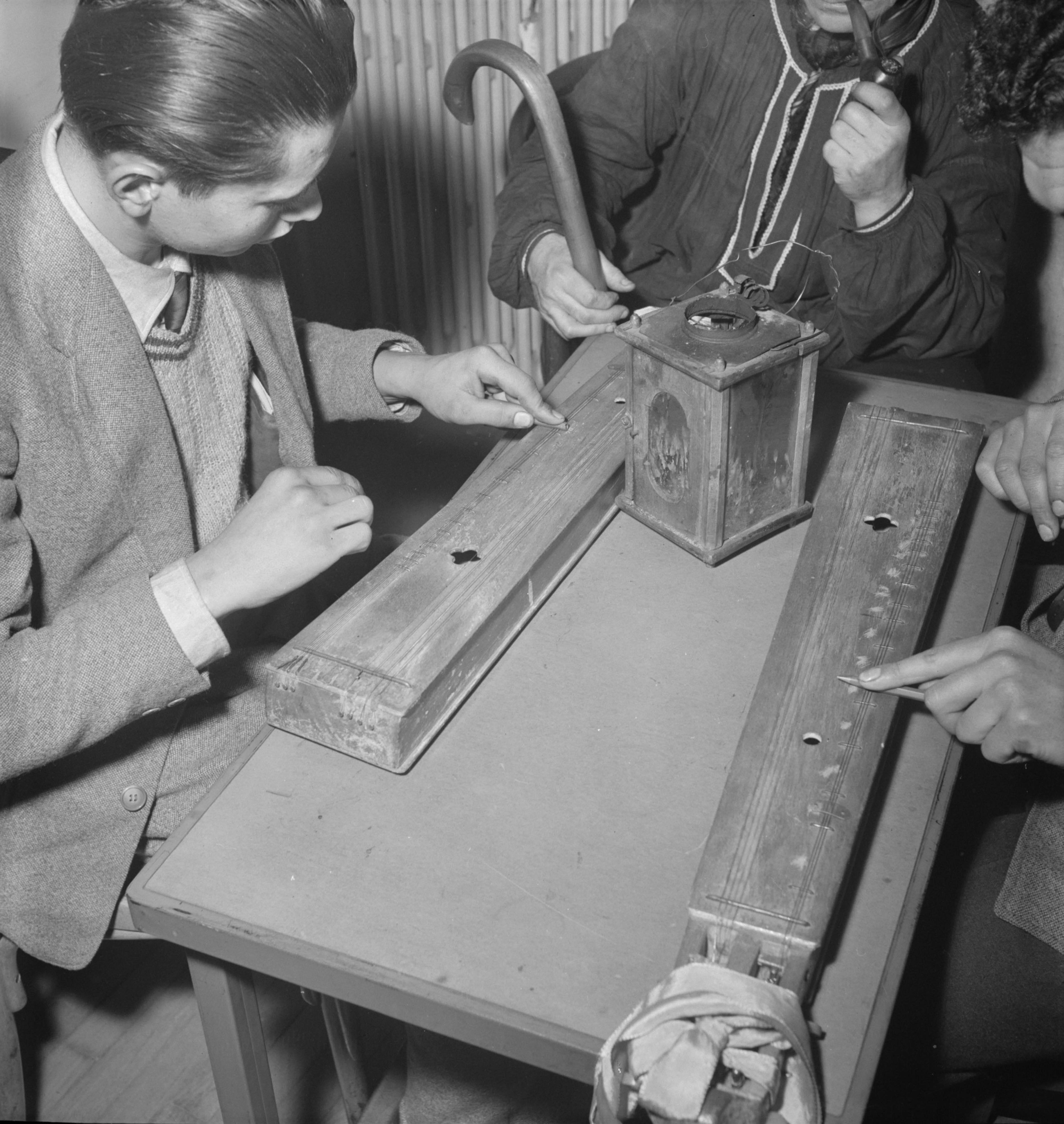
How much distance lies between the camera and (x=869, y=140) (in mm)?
1461

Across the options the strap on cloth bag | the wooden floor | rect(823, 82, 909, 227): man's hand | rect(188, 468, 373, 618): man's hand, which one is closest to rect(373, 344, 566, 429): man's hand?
rect(188, 468, 373, 618): man's hand

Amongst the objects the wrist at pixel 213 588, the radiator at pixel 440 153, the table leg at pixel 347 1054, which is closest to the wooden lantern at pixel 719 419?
the wrist at pixel 213 588

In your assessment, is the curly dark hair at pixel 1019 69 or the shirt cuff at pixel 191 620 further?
the curly dark hair at pixel 1019 69

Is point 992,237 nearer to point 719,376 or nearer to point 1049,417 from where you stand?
point 1049,417

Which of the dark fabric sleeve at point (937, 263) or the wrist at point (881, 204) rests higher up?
the wrist at point (881, 204)

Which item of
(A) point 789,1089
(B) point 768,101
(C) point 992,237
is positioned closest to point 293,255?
(B) point 768,101

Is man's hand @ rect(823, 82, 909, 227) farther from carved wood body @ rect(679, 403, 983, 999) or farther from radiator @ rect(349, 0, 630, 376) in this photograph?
radiator @ rect(349, 0, 630, 376)

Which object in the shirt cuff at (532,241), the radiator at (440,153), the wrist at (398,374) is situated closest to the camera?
the wrist at (398,374)

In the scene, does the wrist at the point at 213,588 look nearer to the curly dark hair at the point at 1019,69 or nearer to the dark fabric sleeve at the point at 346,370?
the dark fabric sleeve at the point at 346,370

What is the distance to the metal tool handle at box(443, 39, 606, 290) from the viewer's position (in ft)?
4.02

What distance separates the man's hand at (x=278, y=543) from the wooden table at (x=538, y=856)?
0.14 metres

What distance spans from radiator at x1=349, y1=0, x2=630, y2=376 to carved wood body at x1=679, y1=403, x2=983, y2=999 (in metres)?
1.73

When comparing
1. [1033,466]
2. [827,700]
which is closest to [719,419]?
[827,700]

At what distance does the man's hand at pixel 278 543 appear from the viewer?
40.1 inches
